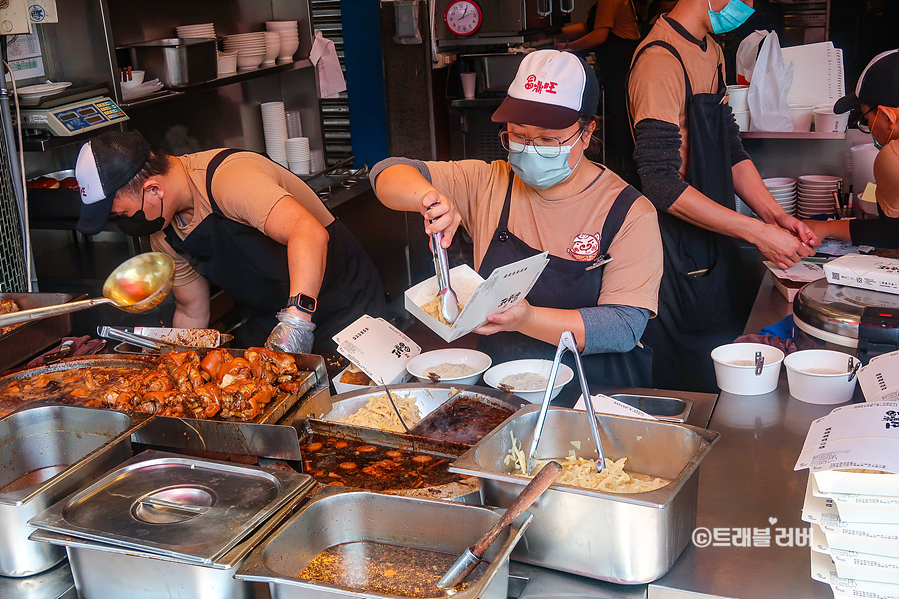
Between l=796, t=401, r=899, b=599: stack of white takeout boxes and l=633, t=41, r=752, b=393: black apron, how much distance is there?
1981 mm

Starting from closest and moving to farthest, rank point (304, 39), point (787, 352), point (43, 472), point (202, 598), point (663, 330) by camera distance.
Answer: point (202, 598)
point (43, 472)
point (787, 352)
point (663, 330)
point (304, 39)

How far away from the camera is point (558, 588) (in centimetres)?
142

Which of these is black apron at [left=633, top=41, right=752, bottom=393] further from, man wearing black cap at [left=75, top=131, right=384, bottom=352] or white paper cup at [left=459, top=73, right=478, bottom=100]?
white paper cup at [left=459, top=73, right=478, bottom=100]

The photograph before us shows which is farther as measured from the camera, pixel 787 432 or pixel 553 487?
pixel 787 432

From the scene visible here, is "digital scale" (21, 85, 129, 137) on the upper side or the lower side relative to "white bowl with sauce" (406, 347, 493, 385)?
upper

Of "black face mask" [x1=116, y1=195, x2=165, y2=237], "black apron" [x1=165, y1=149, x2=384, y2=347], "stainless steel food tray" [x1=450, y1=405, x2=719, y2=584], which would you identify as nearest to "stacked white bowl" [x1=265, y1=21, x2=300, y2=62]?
"black apron" [x1=165, y1=149, x2=384, y2=347]

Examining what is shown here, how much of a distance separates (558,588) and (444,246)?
1.03 m

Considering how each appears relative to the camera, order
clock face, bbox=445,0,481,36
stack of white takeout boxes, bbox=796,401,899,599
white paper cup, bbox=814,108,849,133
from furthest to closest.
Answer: clock face, bbox=445,0,481,36 → white paper cup, bbox=814,108,849,133 → stack of white takeout boxes, bbox=796,401,899,599

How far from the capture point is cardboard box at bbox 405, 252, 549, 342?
1747mm

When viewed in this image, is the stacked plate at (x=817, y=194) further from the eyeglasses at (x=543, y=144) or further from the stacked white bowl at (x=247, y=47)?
the stacked white bowl at (x=247, y=47)

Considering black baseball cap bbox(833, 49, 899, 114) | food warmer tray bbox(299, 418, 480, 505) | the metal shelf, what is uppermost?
the metal shelf

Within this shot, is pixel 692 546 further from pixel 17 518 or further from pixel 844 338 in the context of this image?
pixel 17 518

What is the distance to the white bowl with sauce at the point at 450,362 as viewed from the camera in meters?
2.24

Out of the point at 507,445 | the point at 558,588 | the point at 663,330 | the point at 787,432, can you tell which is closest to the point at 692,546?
the point at 558,588
